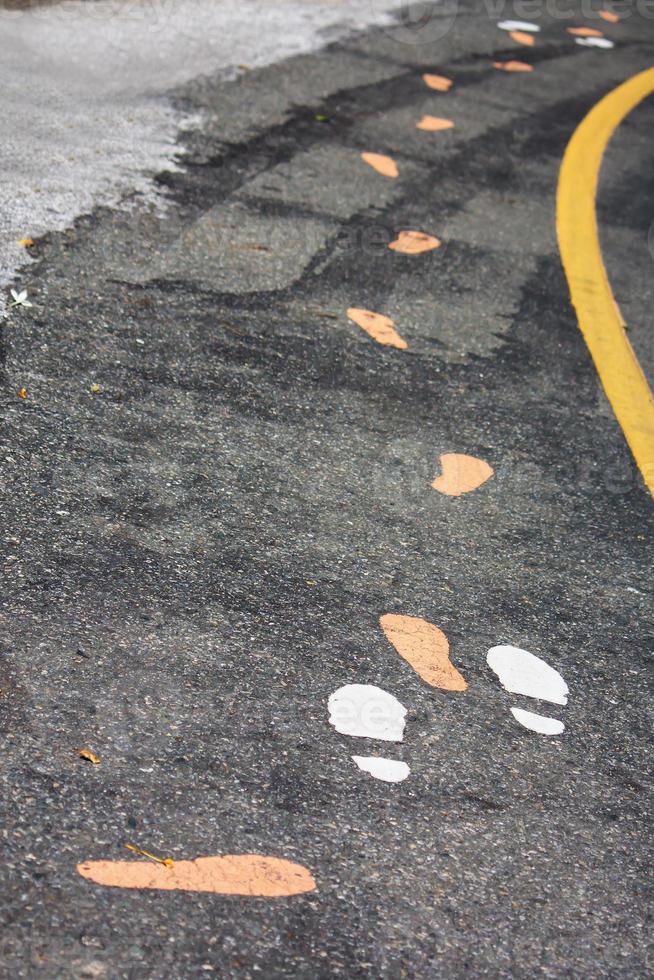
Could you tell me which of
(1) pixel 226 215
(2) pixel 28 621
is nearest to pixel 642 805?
(2) pixel 28 621

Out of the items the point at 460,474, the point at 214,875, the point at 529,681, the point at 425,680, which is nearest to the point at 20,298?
the point at 460,474

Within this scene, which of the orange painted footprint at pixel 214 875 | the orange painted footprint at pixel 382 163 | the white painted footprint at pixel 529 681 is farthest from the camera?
the orange painted footprint at pixel 382 163

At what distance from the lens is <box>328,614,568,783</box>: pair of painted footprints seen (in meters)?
2.29

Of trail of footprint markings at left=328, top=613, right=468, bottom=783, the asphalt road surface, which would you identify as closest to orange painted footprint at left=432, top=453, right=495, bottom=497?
the asphalt road surface

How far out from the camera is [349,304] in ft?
13.2

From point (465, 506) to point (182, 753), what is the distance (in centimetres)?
123

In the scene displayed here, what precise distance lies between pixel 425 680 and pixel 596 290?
2526 millimetres

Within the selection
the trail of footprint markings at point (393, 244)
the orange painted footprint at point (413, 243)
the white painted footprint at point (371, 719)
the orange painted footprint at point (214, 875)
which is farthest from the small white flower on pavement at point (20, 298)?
the orange painted footprint at point (214, 875)

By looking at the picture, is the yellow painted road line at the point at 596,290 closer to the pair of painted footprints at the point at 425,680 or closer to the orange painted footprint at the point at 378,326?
the orange painted footprint at the point at 378,326
